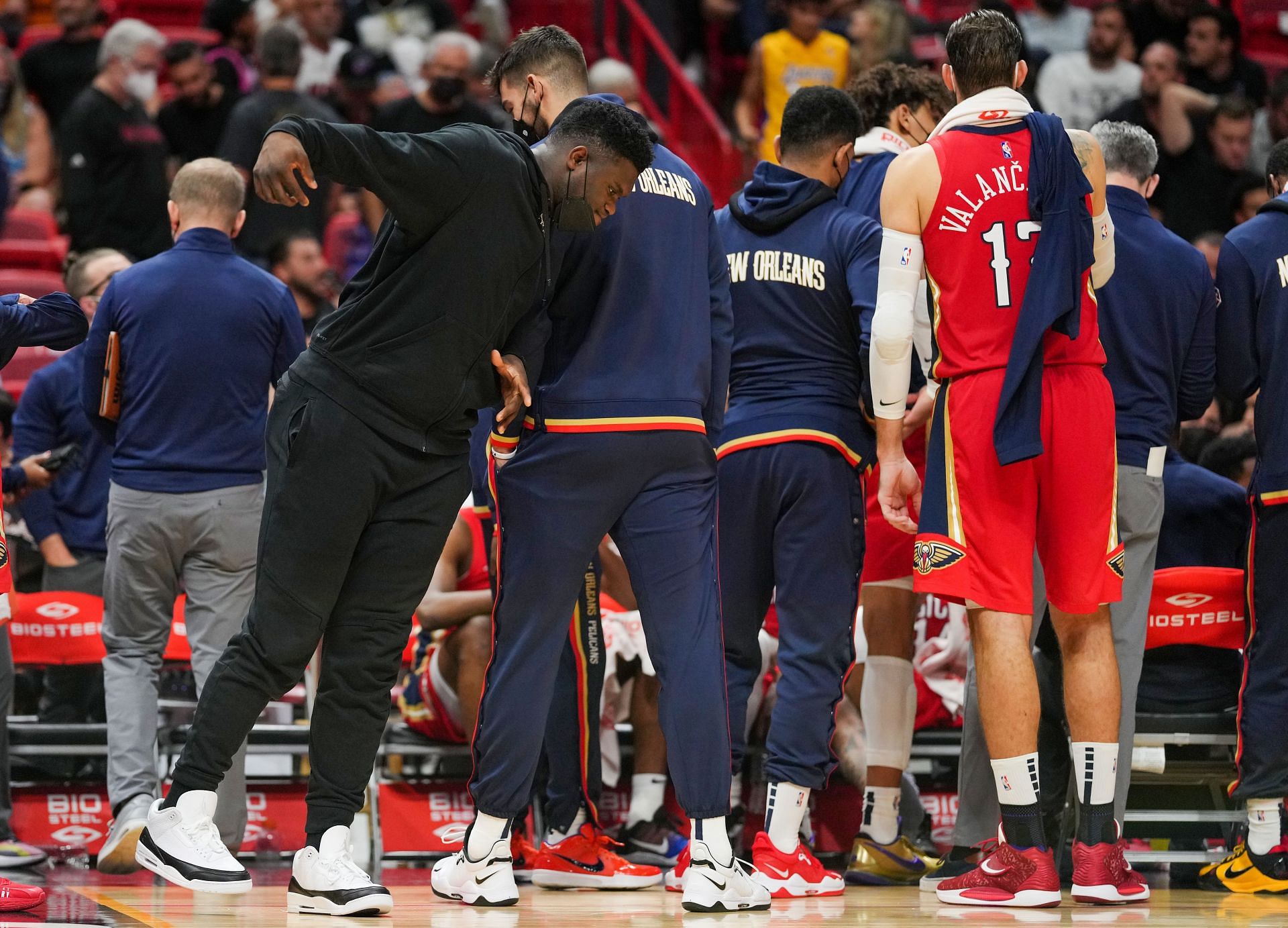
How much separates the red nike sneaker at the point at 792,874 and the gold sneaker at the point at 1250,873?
129 centimetres

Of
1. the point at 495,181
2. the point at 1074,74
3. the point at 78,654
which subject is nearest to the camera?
the point at 495,181

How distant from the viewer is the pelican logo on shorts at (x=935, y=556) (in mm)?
4598

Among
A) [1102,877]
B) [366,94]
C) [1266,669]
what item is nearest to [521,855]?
[1102,877]

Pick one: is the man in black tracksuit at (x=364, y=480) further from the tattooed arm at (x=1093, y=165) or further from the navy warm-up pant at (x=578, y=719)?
the tattooed arm at (x=1093, y=165)

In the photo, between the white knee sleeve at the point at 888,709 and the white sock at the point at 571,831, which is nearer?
the white sock at the point at 571,831

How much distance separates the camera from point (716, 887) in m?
4.36

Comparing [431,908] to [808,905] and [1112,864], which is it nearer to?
[808,905]

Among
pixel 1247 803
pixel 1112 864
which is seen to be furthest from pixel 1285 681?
pixel 1112 864

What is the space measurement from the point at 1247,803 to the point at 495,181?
10.3ft

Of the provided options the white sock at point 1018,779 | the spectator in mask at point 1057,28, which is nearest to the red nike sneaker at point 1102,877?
the white sock at point 1018,779

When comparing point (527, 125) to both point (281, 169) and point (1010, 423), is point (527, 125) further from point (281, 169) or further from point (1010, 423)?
point (1010, 423)

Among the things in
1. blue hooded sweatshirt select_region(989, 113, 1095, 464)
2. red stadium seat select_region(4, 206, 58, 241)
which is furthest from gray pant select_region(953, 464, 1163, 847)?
red stadium seat select_region(4, 206, 58, 241)

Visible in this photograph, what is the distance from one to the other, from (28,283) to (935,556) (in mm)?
6620

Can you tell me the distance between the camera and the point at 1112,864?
15.4 feet
